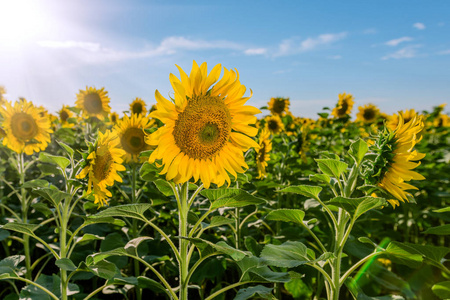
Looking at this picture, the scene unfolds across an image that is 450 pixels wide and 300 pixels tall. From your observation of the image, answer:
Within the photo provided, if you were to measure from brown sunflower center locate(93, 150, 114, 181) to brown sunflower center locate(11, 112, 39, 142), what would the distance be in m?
1.74

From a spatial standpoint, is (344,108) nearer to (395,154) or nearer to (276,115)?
(276,115)

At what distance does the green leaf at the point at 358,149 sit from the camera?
176 centimetres

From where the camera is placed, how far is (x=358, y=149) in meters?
1.79

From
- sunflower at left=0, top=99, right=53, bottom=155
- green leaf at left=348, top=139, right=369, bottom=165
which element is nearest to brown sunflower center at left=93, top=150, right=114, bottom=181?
green leaf at left=348, top=139, right=369, bottom=165

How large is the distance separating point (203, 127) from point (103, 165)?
2.67 ft

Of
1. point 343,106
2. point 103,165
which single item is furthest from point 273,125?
point 103,165

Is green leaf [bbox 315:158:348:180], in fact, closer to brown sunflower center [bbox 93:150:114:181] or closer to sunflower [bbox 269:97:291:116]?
brown sunflower center [bbox 93:150:114:181]

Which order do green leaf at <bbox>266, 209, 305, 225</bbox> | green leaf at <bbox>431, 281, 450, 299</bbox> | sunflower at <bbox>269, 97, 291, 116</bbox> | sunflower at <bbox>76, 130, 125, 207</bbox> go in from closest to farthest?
green leaf at <bbox>431, 281, 450, 299</bbox>, green leaf at <bbox>266, 209, 305, 225</bbox>, sunflower at <bbox>76, 130, 125, 207</bbox>, sunflower at <bbox>269, 97, 291, 116</bbox>

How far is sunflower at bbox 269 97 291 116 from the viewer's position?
22.6 ft

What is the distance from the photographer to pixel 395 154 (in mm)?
1762

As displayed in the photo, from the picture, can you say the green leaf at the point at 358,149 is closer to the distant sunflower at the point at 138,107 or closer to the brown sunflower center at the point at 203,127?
the brown sunflower center at the point at 203,127

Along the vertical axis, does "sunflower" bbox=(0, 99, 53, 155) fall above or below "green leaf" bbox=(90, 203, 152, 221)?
above

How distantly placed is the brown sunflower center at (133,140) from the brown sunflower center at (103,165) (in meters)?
1.06

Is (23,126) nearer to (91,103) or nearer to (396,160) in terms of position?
(91,103)
